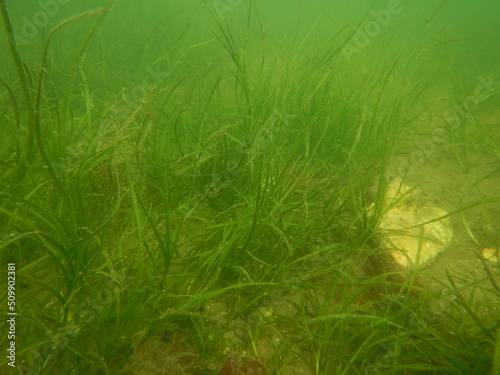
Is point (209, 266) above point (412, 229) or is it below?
below

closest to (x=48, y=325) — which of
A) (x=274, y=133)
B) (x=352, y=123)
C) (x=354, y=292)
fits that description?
(x=354, y=292)

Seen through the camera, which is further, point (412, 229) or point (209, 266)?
point (412, 229)

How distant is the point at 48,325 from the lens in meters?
1.26

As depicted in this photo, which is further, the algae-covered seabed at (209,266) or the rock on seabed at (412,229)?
the rock on seabed at (412,229)

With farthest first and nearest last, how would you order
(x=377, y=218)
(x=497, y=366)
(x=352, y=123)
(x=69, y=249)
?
1. (x=352, y=123)
2. (x=377, y=218)
3. (x=69, y=249)
4. (x=497, y=366)

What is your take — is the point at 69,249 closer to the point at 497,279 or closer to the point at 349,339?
the point at 349,339

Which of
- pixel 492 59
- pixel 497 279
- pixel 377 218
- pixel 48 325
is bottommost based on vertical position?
pixel 48 325

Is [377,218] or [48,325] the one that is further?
[377,218]

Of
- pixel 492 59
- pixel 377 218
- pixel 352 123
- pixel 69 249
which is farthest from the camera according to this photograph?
pixel 492 59

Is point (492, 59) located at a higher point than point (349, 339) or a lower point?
higher

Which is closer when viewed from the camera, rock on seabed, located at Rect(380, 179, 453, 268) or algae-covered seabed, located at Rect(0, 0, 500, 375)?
algae-covered seabed, located at Rect(0, 0, 500, 375)

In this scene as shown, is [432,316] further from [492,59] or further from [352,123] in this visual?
[492,59]

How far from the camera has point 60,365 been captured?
3.95ft

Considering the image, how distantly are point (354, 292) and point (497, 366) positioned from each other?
2.26ft
